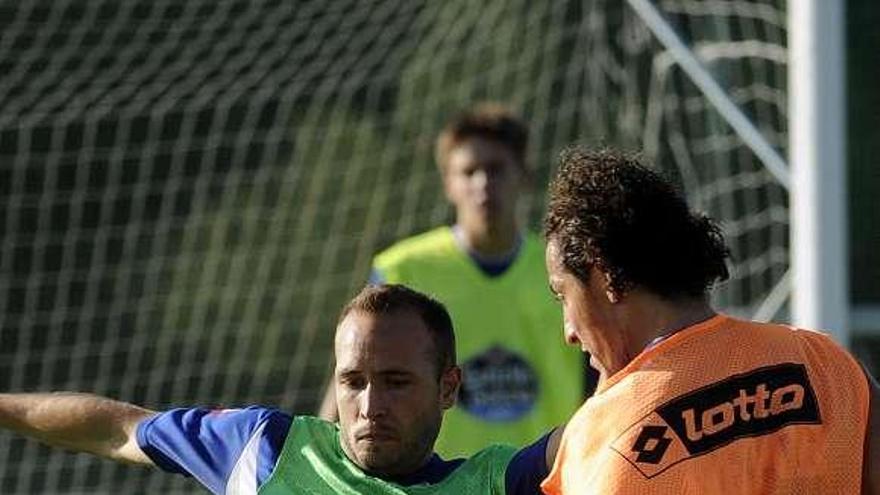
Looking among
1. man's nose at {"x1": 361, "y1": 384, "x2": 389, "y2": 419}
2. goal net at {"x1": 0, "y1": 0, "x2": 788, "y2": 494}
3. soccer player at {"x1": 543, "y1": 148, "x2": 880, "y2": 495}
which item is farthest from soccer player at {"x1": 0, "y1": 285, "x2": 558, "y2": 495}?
goal net at {"x1": 0, "y1": 0, "x2": 788, "y2": 494}

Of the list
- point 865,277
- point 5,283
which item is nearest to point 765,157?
point 865,277

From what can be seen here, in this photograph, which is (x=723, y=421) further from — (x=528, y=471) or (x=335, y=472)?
(x=335, y=472)

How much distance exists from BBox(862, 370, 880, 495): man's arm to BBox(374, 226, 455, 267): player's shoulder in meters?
3.04

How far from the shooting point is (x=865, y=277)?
24.9ft

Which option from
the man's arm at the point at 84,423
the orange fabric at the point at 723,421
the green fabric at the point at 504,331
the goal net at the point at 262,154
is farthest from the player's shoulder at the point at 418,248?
the orange fabric at the point at 723,421

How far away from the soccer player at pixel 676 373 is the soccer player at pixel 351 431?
17.9 inches

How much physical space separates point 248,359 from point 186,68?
8.75 feet

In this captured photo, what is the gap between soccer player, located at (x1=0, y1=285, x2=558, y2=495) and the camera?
143 inches

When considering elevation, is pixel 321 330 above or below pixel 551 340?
below

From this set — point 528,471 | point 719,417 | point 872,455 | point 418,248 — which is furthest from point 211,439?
point 418,248

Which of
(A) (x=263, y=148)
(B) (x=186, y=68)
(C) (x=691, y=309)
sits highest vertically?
(C) (x=691, y=309)

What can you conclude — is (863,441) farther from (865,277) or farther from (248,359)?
(248,359)

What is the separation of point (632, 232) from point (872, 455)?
0.50 metres

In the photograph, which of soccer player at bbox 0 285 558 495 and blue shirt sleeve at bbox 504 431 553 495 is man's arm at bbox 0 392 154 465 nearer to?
soccer player at bbox 0 285 558 495
